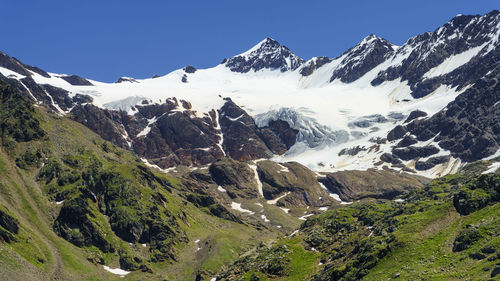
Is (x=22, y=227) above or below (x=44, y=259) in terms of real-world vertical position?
above

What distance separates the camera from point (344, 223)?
4771 inches

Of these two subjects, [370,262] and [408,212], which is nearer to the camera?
[370,262]

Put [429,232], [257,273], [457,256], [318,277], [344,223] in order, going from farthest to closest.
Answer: [344,223], [257,273], [318,277], [429,232], [457,256]

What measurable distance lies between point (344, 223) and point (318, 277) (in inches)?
1352

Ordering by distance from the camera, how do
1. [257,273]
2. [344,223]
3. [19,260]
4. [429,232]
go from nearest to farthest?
[429,232] < [257,273] < [344,223] < [19,260]

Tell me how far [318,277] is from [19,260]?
428ft

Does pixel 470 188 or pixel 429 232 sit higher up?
pixel 470 188

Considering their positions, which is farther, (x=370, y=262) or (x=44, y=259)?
(x=44, y=259)

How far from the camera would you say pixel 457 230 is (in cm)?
7738

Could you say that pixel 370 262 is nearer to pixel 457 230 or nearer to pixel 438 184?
pixel 457 230

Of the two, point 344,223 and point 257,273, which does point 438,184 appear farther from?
point 257,273

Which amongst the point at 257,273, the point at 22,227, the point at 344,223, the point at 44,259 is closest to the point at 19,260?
the point at 44,259

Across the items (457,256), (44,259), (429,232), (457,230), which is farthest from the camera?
(44,259)

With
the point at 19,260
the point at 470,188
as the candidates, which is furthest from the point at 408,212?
the point at 19,260
